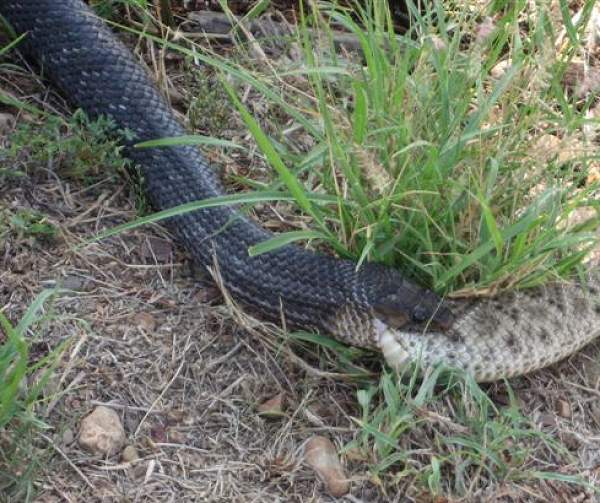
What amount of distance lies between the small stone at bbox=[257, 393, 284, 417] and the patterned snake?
0.86 ft

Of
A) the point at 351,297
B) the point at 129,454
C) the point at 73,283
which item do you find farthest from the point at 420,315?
the point at 73,283

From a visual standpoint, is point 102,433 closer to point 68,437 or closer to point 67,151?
point 68,437

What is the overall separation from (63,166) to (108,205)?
0.20 m

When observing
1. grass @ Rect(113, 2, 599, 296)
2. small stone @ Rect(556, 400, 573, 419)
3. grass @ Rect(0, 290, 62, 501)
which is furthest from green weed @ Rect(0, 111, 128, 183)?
small stone @ Rect(556, 400, 573, 419)

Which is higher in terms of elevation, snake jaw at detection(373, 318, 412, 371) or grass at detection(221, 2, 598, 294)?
grass at detection(221, 2, 598, 294)

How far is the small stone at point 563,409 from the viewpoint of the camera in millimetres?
3102

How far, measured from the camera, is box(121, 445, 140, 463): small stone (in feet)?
8.89

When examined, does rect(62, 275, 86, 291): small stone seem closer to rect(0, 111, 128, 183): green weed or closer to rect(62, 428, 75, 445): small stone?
rect(0, 111, 128, 183): green weed

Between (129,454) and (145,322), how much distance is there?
0.50 meters

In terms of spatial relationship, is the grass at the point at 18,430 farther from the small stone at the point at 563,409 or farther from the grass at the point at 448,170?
the small stone at the point at 563,409

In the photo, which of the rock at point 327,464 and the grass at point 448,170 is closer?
the rock at point 327,464

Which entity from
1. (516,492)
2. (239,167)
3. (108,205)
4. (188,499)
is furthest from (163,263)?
(516,492)

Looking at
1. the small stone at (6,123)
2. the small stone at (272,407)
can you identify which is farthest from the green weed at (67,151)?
the small stone at (272,407)

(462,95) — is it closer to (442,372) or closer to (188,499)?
(442,372)
